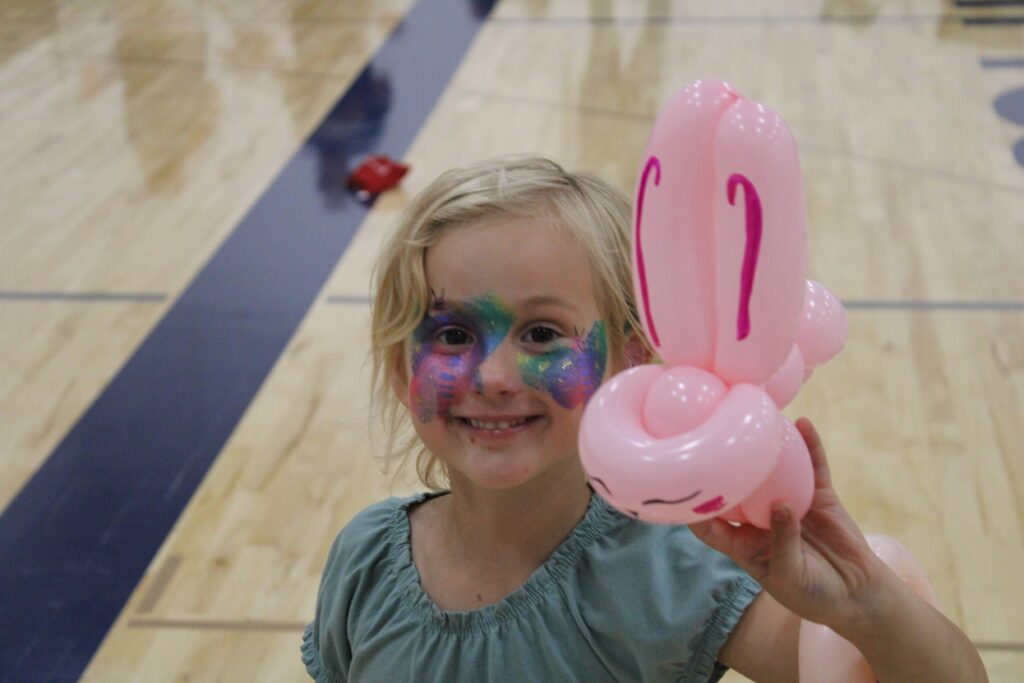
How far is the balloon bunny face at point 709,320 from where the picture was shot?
2.26 ft

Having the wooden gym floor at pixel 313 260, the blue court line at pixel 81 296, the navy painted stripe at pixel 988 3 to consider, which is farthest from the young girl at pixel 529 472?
the navy painted stripe at pixel 988 3

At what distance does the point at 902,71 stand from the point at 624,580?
385cm

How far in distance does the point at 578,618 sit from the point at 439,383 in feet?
0.81

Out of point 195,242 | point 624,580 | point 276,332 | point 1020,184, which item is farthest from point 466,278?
point 1020,184

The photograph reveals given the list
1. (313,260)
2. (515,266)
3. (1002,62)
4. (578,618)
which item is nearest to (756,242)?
(515,266)

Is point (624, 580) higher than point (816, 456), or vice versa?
point (816, 456)

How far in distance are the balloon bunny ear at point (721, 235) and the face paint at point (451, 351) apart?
29 cm

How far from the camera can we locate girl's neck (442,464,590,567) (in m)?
1.14

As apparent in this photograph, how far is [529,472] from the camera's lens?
1.04 meters

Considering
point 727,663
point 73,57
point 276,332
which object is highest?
point 727,663

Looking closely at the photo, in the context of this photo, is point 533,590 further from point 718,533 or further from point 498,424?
point 718,533

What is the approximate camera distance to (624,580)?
3.56ft

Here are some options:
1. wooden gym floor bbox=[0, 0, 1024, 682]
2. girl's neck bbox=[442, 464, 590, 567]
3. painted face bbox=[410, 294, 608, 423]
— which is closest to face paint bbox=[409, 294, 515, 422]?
painted face bbox=[410, 294, 608, 423]

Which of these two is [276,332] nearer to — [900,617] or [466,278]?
[466,278]
